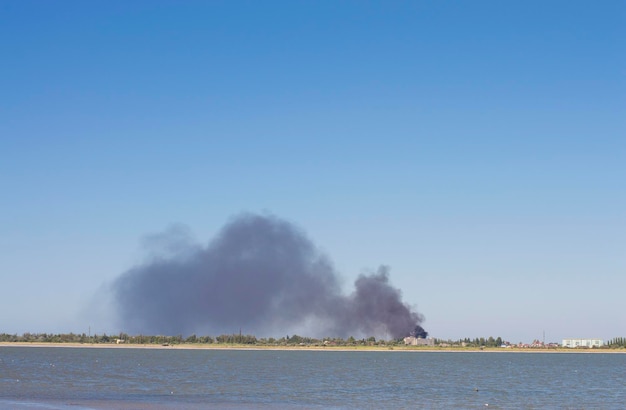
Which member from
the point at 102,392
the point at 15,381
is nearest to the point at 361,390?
the point at 102,392

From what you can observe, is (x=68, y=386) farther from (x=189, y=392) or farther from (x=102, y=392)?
(x=189, y=392)

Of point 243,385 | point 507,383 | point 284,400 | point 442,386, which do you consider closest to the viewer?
point 284,400

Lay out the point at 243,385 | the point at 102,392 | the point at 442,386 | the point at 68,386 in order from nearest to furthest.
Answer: the point at 102,392 < the point at 68,386 < the point at 243,385 < the point at 442,386

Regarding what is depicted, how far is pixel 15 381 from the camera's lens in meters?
85.2

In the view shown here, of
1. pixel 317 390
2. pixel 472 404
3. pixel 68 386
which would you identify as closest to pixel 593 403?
pixel 472 404

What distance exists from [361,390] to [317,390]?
4871mm

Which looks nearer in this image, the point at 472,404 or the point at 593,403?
the point at 472,404

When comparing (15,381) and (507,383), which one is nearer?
(15,381)

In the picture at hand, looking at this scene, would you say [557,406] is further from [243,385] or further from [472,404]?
[243,385]

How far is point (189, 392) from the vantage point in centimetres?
7350

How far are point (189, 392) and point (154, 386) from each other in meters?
8.62

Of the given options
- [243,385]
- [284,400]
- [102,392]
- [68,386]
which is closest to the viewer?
[284,400]

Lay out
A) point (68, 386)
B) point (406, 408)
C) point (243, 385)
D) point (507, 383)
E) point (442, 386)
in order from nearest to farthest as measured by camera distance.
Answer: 1. point (406, 408)
2. point (68, 386)
3. point (243, 385)
4. point (442, 386)
5. point (507, 383)

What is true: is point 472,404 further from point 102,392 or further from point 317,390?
point 102,392
